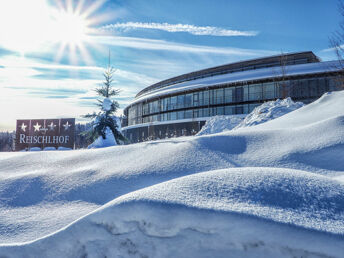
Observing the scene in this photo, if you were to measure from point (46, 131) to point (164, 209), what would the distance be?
74.5 feet

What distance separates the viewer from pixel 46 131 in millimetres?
21609

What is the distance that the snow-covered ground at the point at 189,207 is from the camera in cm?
155

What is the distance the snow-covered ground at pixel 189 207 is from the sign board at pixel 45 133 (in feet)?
62.3

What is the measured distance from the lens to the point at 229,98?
1114 inches

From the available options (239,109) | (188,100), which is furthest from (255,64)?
(188,100)

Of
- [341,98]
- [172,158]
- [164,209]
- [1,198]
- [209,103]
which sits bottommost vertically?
[1,198]

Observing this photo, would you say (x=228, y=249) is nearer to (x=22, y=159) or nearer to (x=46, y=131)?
(x=22, y=159)

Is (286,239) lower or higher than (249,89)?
lower

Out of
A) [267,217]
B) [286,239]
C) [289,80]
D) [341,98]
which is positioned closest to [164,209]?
[267,217]

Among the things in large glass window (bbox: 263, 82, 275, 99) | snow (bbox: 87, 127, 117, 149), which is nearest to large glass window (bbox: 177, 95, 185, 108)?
large glass window (bbox: 263, 82, 275, 99)

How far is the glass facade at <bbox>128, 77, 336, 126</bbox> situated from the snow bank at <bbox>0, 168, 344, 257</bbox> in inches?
796

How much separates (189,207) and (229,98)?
27672 millimetres

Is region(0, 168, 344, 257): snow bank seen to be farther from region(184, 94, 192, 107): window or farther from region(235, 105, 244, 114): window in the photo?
region(184, 94, 192, 107): window

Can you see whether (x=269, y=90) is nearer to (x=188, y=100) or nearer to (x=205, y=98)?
(x=205, y=98)
